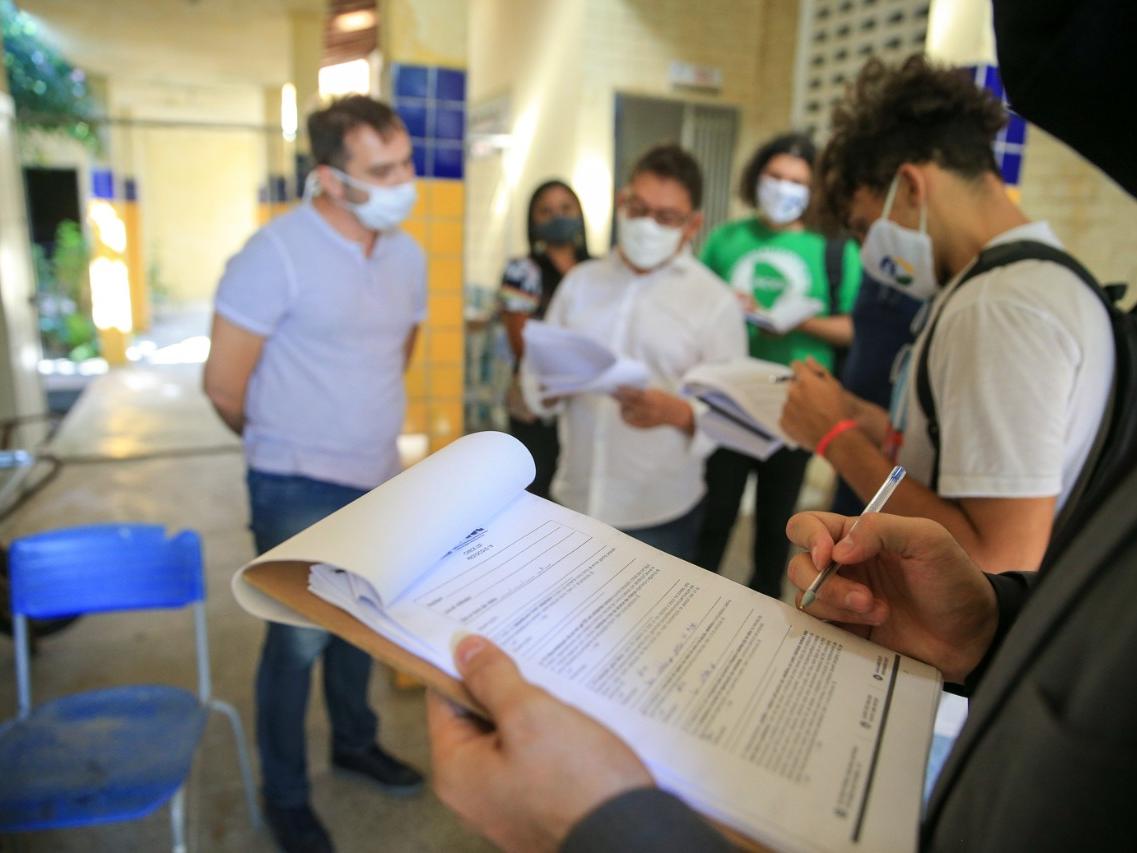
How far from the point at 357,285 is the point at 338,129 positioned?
393 millimetres

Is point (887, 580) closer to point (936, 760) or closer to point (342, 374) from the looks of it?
point (936, 760)

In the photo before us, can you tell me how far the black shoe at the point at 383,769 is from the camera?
2154 millimetres

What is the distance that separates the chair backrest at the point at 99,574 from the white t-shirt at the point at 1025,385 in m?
1.67

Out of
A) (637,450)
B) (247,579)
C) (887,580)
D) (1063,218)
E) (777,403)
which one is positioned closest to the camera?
(247,579)

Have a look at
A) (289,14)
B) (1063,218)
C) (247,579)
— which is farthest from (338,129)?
(289,14)

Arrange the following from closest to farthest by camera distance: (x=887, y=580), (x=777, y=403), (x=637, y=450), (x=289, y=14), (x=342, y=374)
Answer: (x=887, y=580)
(x=777, y=403)
(x=342, y=374)
(x=637, y=450)
(x=289, y=14)

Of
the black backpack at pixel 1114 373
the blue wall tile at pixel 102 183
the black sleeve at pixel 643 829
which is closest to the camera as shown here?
the black sleeve at pixel 643 829

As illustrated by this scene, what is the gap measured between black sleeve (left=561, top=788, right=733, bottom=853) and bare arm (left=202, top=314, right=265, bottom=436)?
1590 mm

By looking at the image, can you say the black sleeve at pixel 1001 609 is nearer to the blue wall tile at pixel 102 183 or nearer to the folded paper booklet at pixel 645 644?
the folded paper booklet at pixel 645 644

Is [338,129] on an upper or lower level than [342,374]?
upper


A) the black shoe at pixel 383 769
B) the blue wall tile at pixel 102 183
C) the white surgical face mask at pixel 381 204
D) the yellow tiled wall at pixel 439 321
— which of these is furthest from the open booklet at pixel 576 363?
the blue wall tile at pixel 102 183

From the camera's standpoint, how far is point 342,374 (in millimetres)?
1854

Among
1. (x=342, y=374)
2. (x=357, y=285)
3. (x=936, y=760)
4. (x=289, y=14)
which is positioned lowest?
(x=936, y=760)

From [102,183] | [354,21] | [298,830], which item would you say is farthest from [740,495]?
[102,183]
